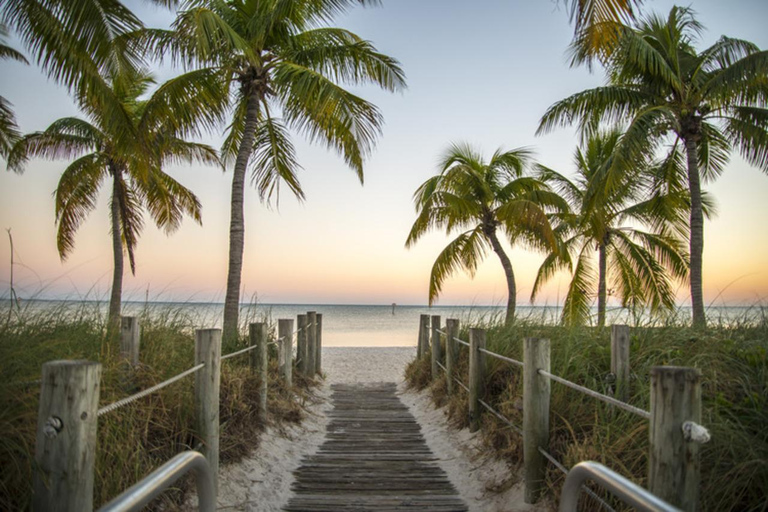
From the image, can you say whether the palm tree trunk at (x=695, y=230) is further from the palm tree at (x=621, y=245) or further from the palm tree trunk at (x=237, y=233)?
the palm tree trunk at (x=237, y=233)

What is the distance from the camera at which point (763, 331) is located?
4.34 metres

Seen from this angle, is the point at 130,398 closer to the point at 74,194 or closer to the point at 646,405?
the point at 646,405

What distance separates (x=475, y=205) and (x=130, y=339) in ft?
36.6

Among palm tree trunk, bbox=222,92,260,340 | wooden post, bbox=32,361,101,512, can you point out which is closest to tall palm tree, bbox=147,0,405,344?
palm tree trunk, bbox=222,92,260,340

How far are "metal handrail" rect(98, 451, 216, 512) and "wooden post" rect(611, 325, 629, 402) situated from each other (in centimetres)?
306

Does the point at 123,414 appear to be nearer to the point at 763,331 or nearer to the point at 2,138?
the point at 763,331

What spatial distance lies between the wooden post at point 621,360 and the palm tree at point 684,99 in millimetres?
7001

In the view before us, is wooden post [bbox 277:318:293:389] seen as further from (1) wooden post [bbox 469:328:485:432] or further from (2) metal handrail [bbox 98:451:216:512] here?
(2) metal handrail [bbox 98:451:216:512]

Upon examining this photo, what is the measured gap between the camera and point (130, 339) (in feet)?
13.2

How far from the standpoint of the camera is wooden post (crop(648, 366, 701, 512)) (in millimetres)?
2096

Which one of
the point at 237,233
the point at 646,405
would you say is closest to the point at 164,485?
the point at 646,405

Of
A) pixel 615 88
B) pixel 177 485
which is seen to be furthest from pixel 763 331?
pixel 615 88

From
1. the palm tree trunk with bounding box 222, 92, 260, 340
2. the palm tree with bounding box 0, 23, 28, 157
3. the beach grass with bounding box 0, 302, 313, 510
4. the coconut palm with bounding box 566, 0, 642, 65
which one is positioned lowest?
the beach grass with bounding box 0, 302, 313, 510

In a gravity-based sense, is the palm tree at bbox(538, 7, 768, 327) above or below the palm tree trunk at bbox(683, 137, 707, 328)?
above
